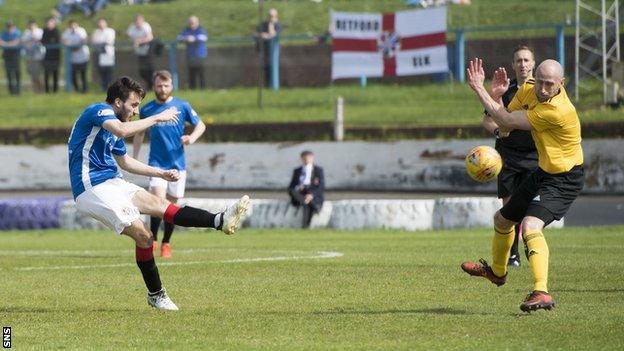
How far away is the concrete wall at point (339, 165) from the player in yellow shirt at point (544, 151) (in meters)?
13.8

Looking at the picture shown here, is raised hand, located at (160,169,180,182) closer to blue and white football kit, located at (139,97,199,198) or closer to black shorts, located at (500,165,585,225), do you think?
black shorts, located at (500,165,585,225)

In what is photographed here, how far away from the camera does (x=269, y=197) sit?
26.2 meters

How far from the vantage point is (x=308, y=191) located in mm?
22750

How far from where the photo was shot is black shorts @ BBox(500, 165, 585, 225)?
1008 cm

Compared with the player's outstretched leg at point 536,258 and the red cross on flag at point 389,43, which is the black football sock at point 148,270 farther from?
the red cross on flag at point 389,43

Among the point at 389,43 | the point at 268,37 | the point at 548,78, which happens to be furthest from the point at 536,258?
the point at 268,37

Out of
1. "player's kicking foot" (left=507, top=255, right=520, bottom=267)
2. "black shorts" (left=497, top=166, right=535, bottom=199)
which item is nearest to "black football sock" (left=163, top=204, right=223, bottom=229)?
"black shorts" (left=497, top=166, right=535, bottom=199)

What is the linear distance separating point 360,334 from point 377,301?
1.91 meters

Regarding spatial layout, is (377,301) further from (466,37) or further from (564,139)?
(466,37)

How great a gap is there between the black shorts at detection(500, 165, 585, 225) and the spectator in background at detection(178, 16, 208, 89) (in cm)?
2248

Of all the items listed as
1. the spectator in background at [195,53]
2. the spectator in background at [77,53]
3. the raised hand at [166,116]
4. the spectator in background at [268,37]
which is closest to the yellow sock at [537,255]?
the raised hand at [166,116]

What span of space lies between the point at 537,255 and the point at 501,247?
0.94 metres

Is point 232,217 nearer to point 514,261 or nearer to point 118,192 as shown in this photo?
point 118,192

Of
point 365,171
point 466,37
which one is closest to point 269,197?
point 365,171
